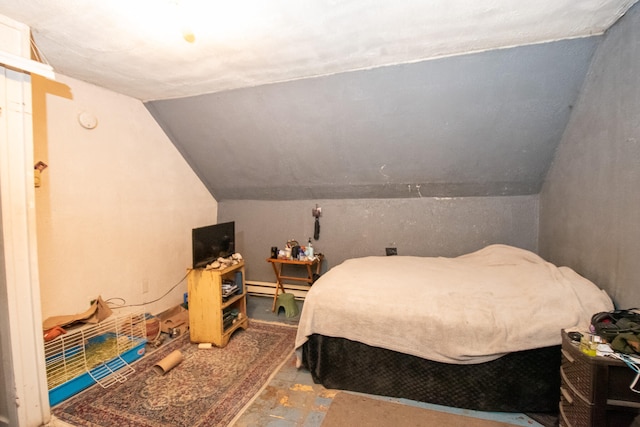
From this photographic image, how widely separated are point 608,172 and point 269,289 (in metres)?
3.54

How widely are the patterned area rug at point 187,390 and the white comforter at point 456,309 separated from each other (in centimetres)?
52

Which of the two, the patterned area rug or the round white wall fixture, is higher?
the round white wall fixture

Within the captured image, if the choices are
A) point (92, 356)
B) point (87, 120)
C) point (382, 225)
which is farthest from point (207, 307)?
point (382, 225)

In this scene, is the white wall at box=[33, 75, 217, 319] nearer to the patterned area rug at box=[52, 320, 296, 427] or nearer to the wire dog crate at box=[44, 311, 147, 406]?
the wire dog crate at box=[44, 311, 147, 406]

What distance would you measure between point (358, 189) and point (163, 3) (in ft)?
8.18

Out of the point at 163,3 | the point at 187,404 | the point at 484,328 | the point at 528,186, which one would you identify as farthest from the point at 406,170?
the point at 187,404

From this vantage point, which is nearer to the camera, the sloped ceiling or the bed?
the sloped ceiling

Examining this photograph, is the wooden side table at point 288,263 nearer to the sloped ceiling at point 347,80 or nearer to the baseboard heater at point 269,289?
the baseboard heater at point 269,289

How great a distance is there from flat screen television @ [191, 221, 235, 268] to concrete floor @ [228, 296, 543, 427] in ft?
4.07

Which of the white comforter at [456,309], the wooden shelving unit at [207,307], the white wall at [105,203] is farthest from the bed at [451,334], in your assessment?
the white wall at [105,203]

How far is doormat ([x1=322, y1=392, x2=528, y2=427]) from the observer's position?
69.2 inches

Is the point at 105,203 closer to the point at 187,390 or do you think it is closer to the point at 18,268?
the point at 18,268

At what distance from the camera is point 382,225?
3561mm

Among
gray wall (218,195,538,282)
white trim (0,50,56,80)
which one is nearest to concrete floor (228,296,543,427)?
gray wall (218,195,538,282)
